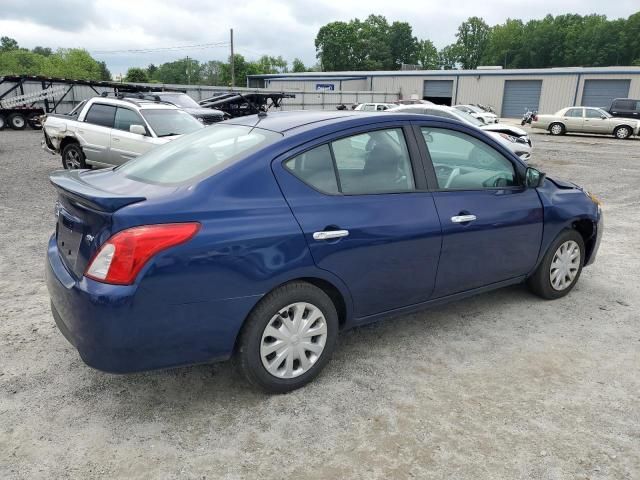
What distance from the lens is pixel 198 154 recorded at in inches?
129

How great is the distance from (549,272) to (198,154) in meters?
3.05

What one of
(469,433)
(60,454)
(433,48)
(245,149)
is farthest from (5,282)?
(433,48)

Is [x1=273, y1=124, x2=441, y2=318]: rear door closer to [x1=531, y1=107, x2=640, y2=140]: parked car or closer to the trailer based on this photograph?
the trailer

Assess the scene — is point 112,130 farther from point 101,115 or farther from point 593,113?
point 593,113

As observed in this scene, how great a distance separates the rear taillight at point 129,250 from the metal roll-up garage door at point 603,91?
44.2m

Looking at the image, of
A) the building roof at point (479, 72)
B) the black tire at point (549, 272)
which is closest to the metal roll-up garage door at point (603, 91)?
the building roof at point (479, 72)

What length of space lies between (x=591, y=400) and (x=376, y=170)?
1889 millimetres

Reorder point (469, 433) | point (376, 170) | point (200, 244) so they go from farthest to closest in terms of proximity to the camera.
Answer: point (376, 170)
point (469, 433)
point (200, 244)

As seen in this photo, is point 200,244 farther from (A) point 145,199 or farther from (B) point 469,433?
(B) point 469,433

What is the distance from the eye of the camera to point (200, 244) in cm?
257

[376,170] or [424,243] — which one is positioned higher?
[376,170]

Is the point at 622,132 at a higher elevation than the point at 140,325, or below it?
below

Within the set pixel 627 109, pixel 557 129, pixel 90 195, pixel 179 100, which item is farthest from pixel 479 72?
pixel 90 195

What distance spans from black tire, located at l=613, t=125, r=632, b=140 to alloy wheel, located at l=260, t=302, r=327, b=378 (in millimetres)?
25473
